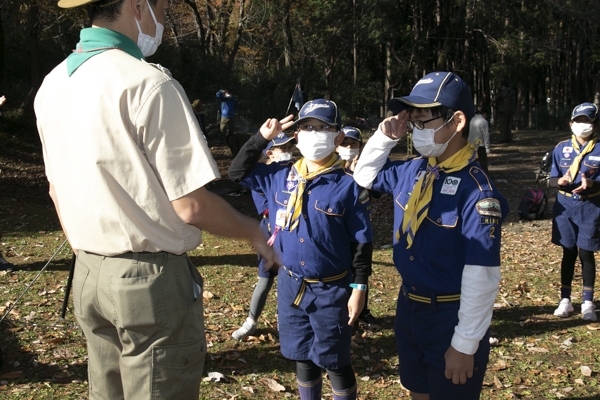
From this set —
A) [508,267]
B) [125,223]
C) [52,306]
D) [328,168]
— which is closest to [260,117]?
[508,267]

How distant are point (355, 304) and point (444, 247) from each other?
1.06 meters

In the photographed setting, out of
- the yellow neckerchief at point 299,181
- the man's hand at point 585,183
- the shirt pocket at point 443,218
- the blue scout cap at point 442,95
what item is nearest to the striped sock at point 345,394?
the yellow neckerchief at point 299,181

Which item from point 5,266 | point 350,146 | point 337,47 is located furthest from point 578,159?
point 337,47

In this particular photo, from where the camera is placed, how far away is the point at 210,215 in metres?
2.36

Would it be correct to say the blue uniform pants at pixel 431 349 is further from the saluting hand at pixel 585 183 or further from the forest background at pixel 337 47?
the forest background at pixel 337 47

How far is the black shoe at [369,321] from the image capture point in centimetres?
666

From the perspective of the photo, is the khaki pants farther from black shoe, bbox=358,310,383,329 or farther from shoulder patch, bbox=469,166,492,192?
black shoe, bbox=358,310,383,329

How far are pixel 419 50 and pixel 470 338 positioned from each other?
3029 cm

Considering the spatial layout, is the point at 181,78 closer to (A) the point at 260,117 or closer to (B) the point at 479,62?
(A) the point at 260,117

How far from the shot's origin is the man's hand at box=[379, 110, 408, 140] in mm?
3463

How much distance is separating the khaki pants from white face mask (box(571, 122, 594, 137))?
5.71m

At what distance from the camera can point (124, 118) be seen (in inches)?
88.8

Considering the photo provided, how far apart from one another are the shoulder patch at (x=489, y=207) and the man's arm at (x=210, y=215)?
120 centimetres

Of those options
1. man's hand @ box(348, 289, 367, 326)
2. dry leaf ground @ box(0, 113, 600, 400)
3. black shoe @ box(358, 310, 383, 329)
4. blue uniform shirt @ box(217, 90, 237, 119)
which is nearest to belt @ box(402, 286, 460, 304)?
man's hand @ box(348, 289, 367, 326)
